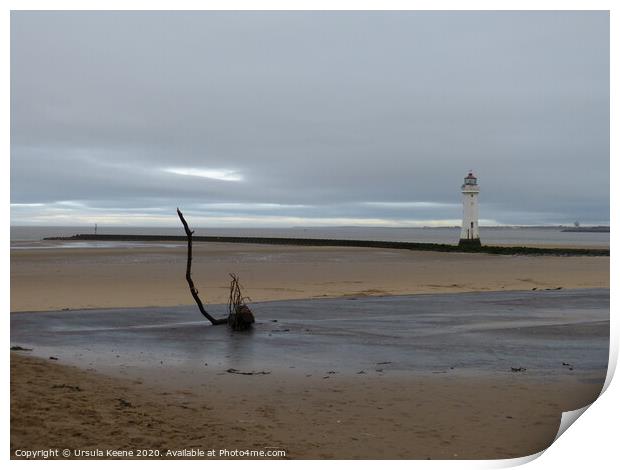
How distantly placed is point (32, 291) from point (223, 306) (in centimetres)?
930

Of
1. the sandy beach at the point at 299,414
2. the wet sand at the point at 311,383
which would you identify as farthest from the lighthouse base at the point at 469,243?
the sandy beach at the point at 299,414

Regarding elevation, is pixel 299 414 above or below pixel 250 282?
above

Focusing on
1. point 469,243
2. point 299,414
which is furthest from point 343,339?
point 469,243

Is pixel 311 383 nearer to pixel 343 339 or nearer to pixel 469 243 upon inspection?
pixel 343 339

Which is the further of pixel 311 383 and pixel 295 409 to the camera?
pixel 311 383

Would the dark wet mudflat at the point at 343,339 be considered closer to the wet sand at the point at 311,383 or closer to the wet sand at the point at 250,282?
the wet sand at the point at 311,383

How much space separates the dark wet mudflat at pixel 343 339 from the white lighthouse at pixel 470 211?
148 feet

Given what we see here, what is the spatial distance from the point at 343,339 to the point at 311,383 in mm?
3889

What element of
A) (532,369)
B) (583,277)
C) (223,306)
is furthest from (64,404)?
(583,277)

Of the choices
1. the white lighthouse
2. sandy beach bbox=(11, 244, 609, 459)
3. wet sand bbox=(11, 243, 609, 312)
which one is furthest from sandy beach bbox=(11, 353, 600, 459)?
the white lighthouse

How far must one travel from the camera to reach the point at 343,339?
43.0 feet

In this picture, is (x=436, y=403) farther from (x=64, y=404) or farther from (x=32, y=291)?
(x=32, y=291)

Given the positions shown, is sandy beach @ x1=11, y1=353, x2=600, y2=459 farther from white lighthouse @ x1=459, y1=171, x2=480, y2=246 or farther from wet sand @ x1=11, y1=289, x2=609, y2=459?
white lighthouse @ x1=459, y1=171, x2=480, y2=246
